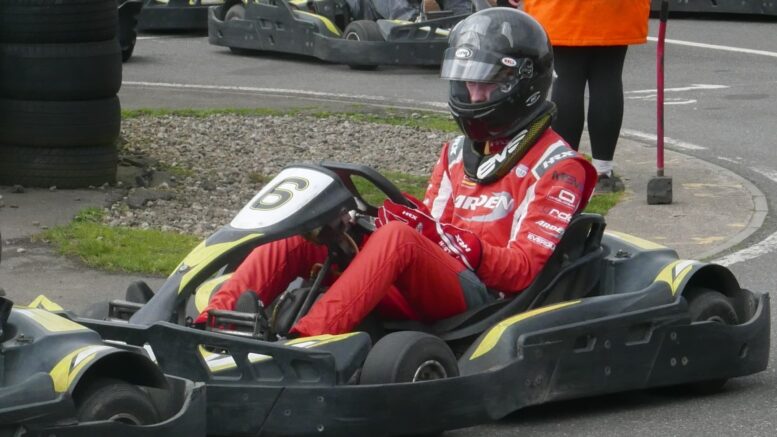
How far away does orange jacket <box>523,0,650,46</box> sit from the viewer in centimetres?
838

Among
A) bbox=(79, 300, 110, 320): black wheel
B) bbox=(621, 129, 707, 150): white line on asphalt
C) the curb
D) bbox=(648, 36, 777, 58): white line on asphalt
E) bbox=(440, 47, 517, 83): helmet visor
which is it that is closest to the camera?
bbox=(79, 300, 110, 320): black wheel

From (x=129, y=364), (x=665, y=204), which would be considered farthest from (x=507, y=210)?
(x=665, y=204)

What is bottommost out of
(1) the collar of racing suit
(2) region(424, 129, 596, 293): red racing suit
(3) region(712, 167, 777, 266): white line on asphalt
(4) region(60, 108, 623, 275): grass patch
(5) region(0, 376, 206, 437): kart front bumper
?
(4) region(60, 108, 623, 275): grass patch

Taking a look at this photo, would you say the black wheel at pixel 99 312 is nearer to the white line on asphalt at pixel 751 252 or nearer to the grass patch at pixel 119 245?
the grass patch at pixel 119 245

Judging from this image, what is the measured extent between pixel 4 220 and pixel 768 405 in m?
4.43

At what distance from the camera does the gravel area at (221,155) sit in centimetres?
838

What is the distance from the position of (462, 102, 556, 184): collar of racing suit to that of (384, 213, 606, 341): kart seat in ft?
0.97

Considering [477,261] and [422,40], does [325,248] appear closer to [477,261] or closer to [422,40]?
[477,261]

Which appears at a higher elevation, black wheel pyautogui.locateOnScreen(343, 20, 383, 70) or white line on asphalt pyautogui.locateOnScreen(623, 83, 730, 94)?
black wheel pyautogui.locateOnScreen(343, 20, 383, 70)

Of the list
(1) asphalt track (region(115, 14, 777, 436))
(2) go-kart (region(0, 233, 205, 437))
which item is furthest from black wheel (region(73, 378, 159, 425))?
(1) asphalt track (region(115, 14, 777, 436))

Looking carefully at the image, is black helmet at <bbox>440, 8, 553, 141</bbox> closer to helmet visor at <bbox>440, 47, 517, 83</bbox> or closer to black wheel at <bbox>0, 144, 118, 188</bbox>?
helmet visor at <bbox>440, 47, 517, 83</bbox>

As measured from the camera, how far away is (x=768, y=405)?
5098 mm

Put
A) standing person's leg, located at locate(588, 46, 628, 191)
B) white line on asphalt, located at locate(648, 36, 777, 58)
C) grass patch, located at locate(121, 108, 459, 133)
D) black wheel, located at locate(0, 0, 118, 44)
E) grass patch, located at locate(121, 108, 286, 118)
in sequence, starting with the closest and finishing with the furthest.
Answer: black wheel, located at locate(0, 0, 118, 44)
standing person's leg, located at locate(588, 46, 628, 191)
grass patch, located at locate(121, 108, 459, 133)
grass patch, located at locate(121, 108, 286, 118)
white line on asphalt, located at locate(648, 36, 777, 58)

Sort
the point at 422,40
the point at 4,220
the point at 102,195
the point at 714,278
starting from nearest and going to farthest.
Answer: the point at 714,278 < the point at 4,220 < the point at 102,195 < the point at 422,40
